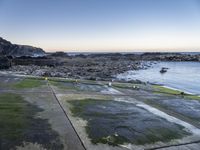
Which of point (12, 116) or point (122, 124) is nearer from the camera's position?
point (12, 116)

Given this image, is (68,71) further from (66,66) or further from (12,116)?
(12,116)

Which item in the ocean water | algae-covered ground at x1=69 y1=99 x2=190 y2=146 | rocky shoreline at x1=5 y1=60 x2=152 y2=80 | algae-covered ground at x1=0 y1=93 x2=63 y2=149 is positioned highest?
algae-covered ground at x1=0 y1=93 x2=63 y2=149

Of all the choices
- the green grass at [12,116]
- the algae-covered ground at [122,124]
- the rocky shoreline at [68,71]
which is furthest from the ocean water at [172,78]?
the green grass at [12,116]

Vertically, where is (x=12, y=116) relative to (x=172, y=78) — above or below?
above

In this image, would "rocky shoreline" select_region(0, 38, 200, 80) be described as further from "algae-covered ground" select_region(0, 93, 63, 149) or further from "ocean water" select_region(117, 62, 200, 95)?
"algae-covered ground" select_region(0, 93, 63, 149)

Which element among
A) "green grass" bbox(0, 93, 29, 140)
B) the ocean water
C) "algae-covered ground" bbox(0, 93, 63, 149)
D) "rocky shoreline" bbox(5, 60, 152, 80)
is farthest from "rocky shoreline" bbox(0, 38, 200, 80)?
"algae-covered ground" bbox(0, 93, 63, 149)

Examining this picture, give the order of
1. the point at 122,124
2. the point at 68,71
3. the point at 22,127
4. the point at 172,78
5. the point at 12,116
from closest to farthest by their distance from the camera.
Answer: the point at 22,127
the point at 12,116
the point at 122,124
the point at 68,71
the point at 172,78

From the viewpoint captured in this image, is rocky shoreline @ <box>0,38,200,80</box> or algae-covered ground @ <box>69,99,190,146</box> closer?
algae-covered ground @ <box>69,99,190,146</box>

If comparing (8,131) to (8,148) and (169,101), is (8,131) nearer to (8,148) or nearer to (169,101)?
(8,148)

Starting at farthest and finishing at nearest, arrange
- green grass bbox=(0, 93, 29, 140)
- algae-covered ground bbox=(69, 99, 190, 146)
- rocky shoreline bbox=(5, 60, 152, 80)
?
1. rocky shoreline bbox=(5, 60, 152, 80)
2. algae-covered ground bbox=(69, 99, 190, 146)
3. green grass bbox=(0, 93, 29, 140)

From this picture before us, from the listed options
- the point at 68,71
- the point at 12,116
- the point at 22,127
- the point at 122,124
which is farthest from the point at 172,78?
the point at 22,127

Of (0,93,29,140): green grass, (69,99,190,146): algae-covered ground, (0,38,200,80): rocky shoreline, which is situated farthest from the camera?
(0,38,200,80): rocky shoreline

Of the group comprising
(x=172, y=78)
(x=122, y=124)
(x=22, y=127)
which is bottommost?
(x=172, y=78)

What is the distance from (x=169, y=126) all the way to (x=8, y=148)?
5467 millimetres
